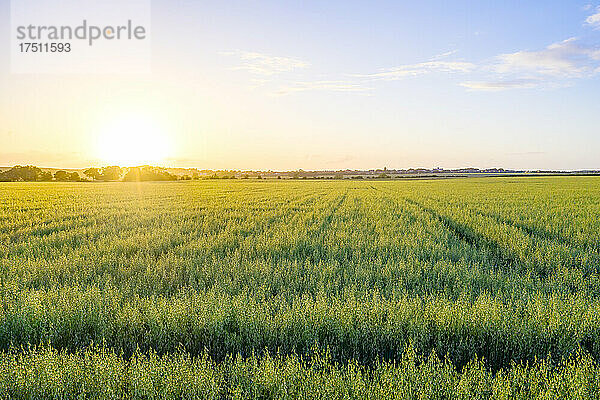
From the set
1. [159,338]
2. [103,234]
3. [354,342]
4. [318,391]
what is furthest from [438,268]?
[103,234]

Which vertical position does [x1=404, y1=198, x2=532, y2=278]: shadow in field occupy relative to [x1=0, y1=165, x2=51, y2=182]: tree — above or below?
below

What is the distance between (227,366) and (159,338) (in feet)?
3.58

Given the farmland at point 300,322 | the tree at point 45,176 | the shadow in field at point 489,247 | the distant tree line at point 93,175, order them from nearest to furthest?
the farmland at point 300,322, the shadow in field at point 489,247, the distant tree line at point 93,175, the tree at point 45,176

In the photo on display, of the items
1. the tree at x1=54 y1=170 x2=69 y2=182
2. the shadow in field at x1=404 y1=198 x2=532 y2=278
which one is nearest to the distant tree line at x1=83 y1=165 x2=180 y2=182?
the tree at x1=54 y1=170 x2=69 y2=182

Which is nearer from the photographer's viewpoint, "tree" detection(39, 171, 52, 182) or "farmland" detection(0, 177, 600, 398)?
"farmland" detection(0, 177, 600, 398)

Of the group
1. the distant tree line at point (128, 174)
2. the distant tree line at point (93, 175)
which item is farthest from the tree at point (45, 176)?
the distant tree line at point (128, 174)

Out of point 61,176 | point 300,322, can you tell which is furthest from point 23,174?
point 300,322

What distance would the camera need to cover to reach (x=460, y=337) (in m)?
4.11

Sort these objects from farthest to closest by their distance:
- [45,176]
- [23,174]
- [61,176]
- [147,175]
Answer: [147,175] < [61,176] < [45,176] < [23,174]

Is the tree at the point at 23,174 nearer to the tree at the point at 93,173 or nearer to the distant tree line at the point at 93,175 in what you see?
the distant tree line at the point at 93,175

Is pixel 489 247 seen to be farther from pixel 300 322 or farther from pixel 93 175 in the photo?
pixel 93 175

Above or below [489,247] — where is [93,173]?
above

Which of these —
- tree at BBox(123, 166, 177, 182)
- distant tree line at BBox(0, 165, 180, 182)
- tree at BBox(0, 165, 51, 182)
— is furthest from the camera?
tree at BBox(123, 166, 177, 182)

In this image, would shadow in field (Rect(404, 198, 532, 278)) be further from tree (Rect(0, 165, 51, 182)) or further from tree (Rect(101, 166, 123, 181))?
tree (Rect(101, 166, 123, 181))
